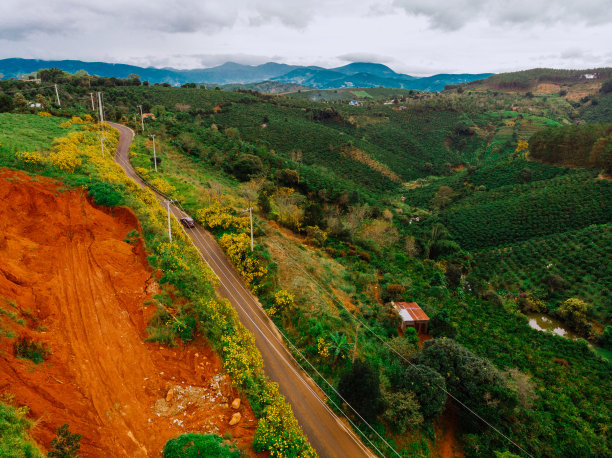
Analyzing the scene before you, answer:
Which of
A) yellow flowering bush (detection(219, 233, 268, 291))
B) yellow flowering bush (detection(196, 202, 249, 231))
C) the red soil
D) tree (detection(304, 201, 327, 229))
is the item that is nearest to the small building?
the red soil

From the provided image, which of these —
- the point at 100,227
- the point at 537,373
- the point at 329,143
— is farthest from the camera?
the point at 329,143

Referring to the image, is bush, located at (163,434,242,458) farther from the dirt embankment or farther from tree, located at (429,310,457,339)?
tree, located at (429,310,457,339)

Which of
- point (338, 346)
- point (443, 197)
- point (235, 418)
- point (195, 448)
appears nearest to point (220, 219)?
point (338, 346)

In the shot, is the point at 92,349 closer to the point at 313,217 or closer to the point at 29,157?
the point at 29,157

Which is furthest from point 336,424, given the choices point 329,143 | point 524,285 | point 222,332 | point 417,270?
point 329,143

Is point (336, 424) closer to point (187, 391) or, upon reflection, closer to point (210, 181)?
point (187, 391)

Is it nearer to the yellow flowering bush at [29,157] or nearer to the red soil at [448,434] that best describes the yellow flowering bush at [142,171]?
the yellow flowering bush at [29,157]
